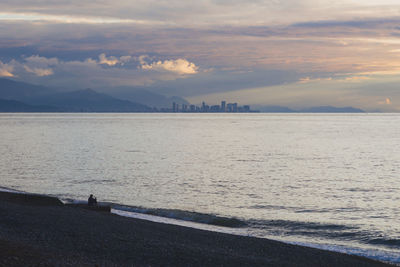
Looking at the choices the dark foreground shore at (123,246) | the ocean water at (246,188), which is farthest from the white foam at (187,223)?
the dark foreground shore at (123,246)

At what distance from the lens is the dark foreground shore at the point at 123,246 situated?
1598cm

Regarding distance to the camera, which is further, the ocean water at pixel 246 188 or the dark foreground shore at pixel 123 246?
the ocean water at pixel 246 188

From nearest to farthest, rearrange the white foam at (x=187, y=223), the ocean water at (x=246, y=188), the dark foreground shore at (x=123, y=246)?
the dark foreground shore at (x=123, y=246), the white foam at (x=187, y=223), the ocean water at (x=246, y=188)

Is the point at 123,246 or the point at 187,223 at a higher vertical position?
the point at 123,246

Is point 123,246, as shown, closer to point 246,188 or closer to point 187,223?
point 187,223

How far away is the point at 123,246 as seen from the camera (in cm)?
1906

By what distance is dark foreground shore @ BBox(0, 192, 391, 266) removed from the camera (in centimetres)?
1598

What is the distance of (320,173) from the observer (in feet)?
194

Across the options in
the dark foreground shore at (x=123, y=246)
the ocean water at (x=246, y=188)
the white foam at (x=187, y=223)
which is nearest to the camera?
the dark foreground shore at (x=123, y=246)

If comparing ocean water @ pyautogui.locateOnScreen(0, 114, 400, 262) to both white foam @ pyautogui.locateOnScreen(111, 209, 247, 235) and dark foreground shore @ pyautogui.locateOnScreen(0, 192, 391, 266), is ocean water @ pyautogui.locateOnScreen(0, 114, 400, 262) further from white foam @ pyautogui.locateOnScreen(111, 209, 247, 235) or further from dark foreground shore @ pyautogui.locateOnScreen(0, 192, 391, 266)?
dark foreground shore @ pyautogui.locateOnScreen(0, 192, 391, 266)

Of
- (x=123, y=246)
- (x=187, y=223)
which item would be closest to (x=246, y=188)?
(x=187, y=223)

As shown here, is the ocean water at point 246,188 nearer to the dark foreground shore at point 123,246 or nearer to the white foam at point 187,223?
the white foam at point 187,223

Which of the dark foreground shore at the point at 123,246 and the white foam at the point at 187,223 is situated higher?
the dark foreground shore at the point at 123,246

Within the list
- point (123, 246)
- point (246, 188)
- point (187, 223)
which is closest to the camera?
point (123, 246)
